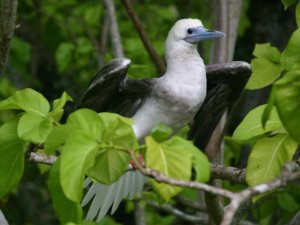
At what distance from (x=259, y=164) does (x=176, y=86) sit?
1.71 metres

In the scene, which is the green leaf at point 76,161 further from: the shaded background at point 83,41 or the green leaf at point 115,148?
the shaded background at point 83,41

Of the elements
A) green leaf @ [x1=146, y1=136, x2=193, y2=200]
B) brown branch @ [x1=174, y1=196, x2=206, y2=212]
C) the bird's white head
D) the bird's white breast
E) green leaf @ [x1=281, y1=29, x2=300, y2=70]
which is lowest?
brown branch @ [x1=174, y1=196, x2=206, y2=212]

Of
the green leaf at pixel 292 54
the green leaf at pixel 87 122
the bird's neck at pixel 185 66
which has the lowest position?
the bird's neck at pixel 185 66

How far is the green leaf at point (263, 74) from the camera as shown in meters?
3.40

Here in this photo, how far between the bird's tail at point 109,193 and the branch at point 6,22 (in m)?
1.25

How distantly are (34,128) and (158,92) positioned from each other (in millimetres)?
1820

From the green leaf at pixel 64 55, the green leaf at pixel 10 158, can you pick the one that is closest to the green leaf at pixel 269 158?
the green leaf at pixel 10 158

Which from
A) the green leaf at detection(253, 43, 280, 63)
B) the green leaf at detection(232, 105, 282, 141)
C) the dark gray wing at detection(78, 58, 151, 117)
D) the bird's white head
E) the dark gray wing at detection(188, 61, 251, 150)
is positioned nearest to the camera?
the green leaf at detection(232, 105, 282, 141)

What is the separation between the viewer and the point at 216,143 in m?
4.77

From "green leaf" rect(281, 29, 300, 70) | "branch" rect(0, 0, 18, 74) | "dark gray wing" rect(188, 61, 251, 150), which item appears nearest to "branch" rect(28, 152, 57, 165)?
"branch" rect(0, 0, 18, 74)

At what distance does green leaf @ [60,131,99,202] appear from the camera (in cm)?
235

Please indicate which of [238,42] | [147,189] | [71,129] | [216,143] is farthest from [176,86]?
→ [238,42]

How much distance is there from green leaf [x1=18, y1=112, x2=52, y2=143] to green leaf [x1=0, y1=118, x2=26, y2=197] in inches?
5.8

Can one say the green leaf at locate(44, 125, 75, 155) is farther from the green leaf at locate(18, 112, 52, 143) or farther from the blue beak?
the blue beak
